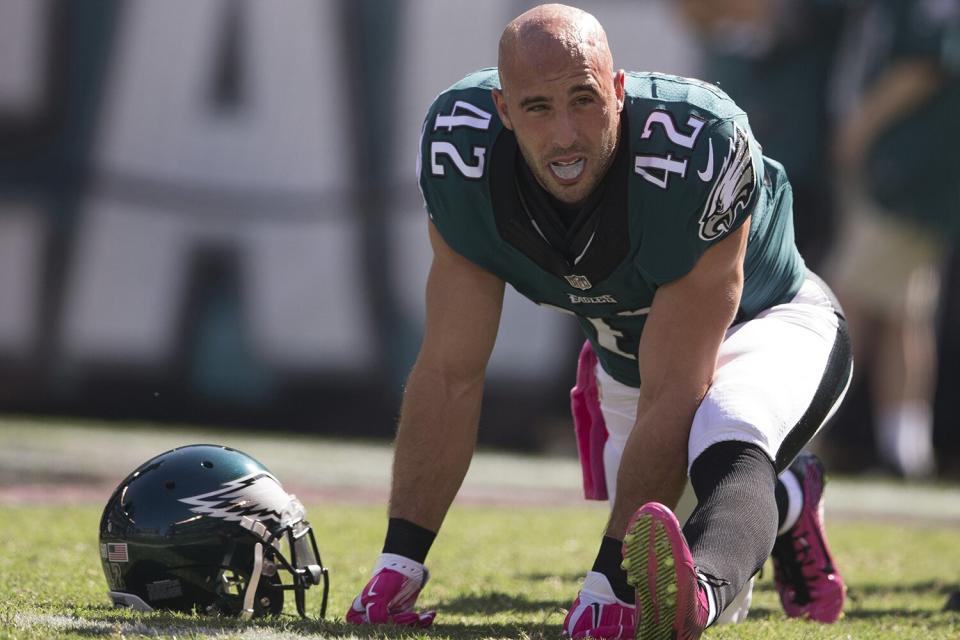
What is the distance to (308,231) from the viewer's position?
8203mm

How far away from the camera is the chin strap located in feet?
9.28

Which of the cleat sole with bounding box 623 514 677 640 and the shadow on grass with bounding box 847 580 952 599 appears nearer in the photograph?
the cleat sole with bounding box 623 514 677 640

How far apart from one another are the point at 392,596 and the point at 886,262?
5.07 meters

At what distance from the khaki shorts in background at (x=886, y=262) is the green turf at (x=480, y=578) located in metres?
1.78

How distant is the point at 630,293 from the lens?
2953mm

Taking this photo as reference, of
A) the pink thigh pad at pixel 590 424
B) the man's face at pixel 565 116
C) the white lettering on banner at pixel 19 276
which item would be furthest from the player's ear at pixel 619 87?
the white lettering on banner at pixel 19 276

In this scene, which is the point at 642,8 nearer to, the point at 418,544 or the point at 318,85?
the point at 318,85

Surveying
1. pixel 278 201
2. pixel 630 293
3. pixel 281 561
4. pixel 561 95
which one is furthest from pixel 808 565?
pixel 278 201

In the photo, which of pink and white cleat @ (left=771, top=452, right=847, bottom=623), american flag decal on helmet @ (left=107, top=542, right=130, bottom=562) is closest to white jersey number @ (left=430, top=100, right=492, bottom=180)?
american flag decal on helmet @ (left=107, top=542, right=130, bottom=562)

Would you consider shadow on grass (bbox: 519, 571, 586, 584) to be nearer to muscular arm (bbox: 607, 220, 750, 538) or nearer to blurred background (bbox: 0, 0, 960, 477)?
muscular arm (bbox: 607, 220, 750, 538)

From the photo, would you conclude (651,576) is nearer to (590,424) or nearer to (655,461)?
(655,461)

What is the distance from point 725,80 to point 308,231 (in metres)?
2.48

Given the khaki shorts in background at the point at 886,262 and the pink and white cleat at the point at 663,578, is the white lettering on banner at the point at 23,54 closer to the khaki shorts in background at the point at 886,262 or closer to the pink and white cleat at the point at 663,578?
the khaki shorts in background at the point at 886,262

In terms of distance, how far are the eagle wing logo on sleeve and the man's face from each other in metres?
0.21
